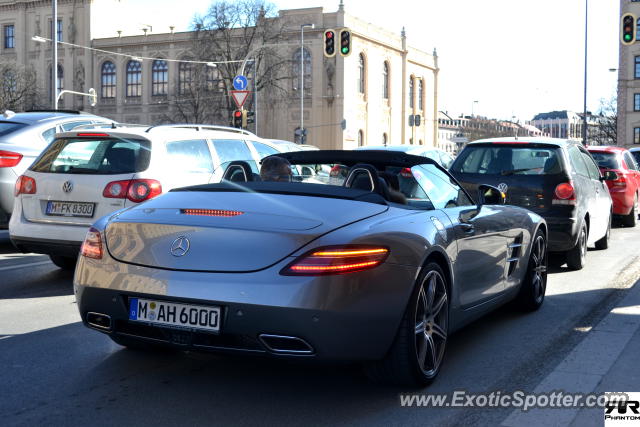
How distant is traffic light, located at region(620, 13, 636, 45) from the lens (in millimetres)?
21978

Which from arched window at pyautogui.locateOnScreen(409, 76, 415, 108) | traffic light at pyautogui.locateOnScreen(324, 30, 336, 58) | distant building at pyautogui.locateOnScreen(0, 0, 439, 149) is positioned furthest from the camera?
arched window at pyautogui.locateOnScreen(409, 76, 415, 108)

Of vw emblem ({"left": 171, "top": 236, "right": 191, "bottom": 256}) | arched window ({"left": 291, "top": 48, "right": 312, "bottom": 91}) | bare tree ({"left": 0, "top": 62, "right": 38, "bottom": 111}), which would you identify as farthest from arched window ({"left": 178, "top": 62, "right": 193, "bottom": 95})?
vw emblem ({"left": 171, "top": 236, "right": 191, "bottom": 256})

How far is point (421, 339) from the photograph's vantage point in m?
4.49

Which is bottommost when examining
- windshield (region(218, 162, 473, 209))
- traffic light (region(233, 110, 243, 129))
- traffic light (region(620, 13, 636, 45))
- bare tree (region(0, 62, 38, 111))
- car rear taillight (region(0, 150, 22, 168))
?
windshield (region(218, 162, 473, 209))

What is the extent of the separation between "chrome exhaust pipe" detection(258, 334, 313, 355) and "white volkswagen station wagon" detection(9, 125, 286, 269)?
171 inches

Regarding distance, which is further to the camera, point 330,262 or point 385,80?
point 385,80

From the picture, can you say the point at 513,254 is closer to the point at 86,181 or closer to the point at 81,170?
the point at 86,181

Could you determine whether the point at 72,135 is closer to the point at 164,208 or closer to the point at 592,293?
the point at 164,208

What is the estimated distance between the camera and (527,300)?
267 inches

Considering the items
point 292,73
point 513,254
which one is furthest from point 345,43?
point 292,73

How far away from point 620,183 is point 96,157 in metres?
10.9

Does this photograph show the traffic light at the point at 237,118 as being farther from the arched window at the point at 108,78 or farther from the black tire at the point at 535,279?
the arched window at the point at 108,78

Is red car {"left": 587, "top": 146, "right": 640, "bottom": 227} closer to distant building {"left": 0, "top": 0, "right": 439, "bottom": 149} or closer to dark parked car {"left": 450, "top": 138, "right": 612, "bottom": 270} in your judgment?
dark parked car {"left": 450, "top": 138, "right": 612, "bottom": 270}

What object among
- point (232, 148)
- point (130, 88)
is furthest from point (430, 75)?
point (232, 148)
